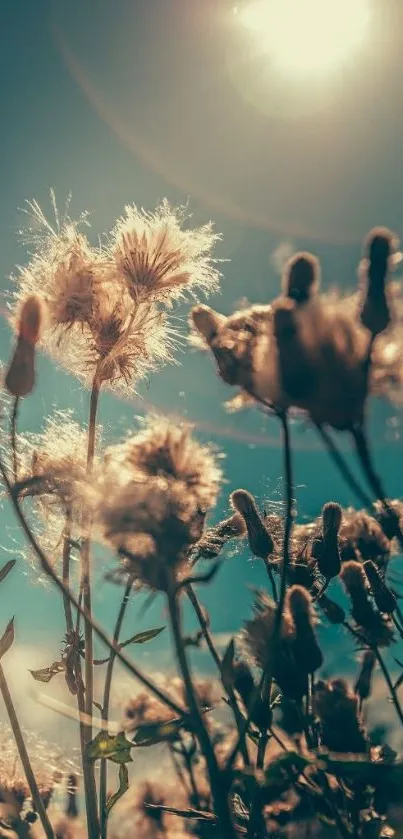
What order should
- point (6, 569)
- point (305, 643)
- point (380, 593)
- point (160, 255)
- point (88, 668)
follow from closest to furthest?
1. point (305, 643)
2. point (380, 593)
3. point (88, 668)
4. point (6, 569)
5. point (160, 255)

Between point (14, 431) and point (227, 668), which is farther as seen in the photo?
point (14, 431)

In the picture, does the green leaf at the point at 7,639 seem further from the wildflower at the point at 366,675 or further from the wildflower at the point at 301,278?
the wildflower at the point at 301,278

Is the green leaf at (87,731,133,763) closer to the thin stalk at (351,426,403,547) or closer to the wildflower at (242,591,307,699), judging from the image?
the wildflower at (242,591,307,699)

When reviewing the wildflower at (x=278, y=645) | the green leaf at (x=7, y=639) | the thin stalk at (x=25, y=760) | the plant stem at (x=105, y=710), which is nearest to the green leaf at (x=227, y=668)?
the wildflower at (x=278, y=645)

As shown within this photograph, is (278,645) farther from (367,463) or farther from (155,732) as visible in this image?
(367,463)

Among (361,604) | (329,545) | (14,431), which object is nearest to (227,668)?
(329,545)

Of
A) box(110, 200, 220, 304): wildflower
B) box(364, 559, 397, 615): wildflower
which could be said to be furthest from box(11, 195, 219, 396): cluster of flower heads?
box(364, 559, 397, 615): wildflower

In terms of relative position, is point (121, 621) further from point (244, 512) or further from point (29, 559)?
point (29, 559)
